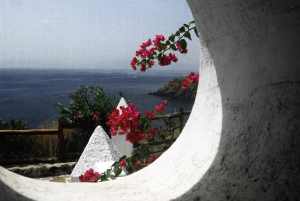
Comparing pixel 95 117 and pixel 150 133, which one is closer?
pixel 150 133

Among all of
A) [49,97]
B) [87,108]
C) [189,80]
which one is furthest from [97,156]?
[49,97]

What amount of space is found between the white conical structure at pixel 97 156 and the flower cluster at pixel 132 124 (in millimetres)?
385

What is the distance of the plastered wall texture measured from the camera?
1.14 m

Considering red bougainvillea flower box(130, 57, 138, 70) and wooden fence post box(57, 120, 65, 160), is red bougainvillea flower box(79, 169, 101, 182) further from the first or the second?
wooden fence post box(57, 120, 65, 160)

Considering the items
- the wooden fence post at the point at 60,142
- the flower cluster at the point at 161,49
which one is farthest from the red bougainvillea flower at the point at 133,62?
the wooden fence post at the point at 60,142

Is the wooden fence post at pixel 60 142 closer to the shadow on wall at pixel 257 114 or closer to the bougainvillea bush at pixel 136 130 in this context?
the bougainvillea bush at pixel 136 130

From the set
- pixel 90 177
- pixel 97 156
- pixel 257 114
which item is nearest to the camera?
pixel 257 114

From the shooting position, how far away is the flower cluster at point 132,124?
3.44 meters

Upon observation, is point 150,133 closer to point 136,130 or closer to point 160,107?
point 136,130

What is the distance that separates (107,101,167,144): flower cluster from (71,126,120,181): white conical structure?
385 millimetres

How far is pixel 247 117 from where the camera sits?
1199 millimetres

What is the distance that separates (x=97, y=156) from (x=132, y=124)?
94 cm

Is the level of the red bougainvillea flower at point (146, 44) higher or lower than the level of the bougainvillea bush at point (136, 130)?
higher

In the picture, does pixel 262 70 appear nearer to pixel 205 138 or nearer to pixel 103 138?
pixel 205 138
